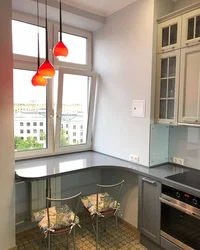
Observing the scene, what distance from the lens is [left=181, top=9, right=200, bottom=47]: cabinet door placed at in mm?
2088

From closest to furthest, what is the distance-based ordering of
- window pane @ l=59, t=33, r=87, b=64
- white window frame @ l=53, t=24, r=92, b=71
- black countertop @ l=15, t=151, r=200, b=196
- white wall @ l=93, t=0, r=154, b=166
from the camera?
black countertop @ l=15, t=151, r=200, b=196 < white wall @ l=93, t=0, r=154, b=166 < white window frame @ l=53, t=24, r=92, b=71 < window pane @ l=59, t=33, r=87, b=64

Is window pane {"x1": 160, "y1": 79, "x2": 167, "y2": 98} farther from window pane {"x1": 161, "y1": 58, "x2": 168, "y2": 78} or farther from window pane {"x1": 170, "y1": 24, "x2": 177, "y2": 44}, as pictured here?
window pane {"x1": 170, "y1": 24, "x2": 177, "y2": 44}

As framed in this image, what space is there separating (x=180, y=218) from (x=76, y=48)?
2.64 m

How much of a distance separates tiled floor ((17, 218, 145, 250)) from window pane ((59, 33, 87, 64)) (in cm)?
239

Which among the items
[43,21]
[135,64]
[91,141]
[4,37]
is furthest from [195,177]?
[43,21]

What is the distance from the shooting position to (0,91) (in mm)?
2146

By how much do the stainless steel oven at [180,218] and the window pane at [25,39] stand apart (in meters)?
2.34

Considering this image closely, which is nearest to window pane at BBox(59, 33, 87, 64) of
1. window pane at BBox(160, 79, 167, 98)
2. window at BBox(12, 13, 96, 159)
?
window at BBox(12, 13, 96, 159)

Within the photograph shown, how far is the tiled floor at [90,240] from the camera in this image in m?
2.52

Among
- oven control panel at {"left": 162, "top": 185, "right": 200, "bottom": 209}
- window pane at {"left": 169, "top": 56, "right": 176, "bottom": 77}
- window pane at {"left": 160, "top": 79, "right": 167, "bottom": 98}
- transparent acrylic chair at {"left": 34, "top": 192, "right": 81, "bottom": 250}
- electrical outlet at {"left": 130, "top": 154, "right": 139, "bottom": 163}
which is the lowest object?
transparent acrylic chair at {"left": 34, "top": 192, "right": 81, "bottom": 250}

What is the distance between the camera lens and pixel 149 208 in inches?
94.3

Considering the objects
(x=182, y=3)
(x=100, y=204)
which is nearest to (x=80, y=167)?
(x=100, y=204)

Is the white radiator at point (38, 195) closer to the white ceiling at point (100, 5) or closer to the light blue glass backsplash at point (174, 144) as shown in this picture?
the light blue glass backsplash at point (174, 144)

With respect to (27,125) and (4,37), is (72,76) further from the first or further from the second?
(4,37)
